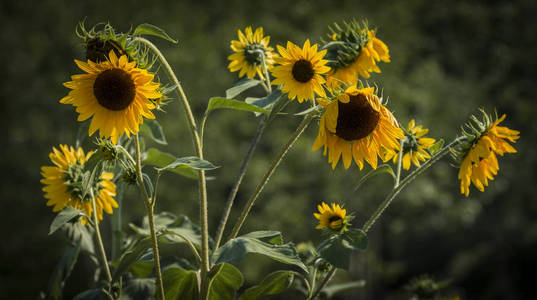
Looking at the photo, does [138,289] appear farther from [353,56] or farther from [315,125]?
[315,125]

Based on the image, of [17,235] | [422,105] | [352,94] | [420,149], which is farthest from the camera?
[17,235]

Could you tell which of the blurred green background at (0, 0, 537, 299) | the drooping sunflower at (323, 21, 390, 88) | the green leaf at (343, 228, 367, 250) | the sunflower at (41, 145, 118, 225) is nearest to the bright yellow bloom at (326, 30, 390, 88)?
the drooping sunflower at (323, 21, 390, 88)

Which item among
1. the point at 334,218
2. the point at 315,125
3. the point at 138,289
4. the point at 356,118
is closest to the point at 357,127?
the point at 356,118

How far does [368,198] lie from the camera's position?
A: 13.2 ft

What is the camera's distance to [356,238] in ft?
1.69

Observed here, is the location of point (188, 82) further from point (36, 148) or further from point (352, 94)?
point (352, 94)

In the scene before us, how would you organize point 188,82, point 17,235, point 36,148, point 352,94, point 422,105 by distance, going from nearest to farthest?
point 352,94 → point 422,105 → point 188,82 → point 36,148 → point 17,235

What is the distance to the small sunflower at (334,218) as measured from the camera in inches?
22.3

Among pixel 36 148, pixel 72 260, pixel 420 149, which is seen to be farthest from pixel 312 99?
pixel 36 148

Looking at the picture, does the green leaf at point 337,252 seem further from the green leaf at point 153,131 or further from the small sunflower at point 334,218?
the green leaf at point 153,131

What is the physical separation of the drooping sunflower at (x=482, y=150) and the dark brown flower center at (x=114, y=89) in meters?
0.36

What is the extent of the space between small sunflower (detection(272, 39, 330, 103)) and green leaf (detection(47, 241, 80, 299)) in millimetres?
351

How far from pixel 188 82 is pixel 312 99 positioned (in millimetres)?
3677

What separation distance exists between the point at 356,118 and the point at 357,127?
0.01 m
